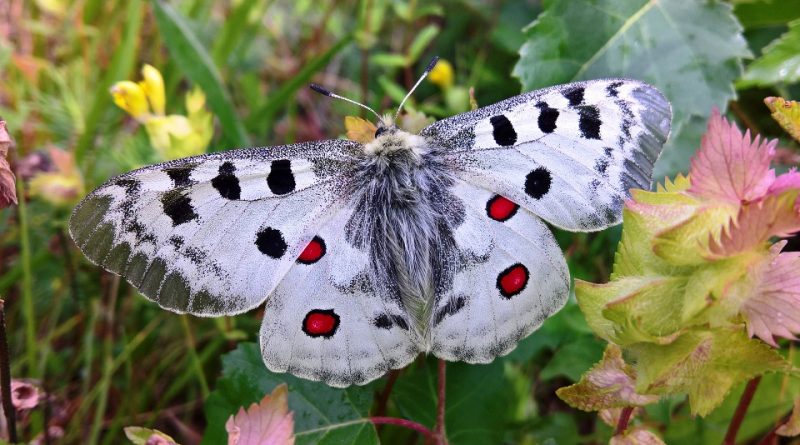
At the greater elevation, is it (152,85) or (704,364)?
(152,85)

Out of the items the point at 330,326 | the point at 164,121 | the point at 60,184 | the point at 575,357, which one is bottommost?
the point at 575,357

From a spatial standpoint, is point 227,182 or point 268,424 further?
point 227,182

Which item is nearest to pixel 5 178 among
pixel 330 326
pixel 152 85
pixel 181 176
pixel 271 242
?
pixel 181 176

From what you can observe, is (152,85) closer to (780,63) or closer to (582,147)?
(582,147)

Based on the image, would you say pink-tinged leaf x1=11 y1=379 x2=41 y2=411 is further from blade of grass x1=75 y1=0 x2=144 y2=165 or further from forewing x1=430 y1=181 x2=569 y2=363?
blade of grass x1=75 y1=0 x2=144 y2=165

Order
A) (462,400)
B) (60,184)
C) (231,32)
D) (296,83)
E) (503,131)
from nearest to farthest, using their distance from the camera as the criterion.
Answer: (503,131), (462,400), (60,184), (296,83), (231,32)

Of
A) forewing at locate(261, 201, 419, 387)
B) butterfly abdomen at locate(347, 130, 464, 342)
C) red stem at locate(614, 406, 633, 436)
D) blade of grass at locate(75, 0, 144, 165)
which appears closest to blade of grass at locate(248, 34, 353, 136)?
blade of grass at locate(75, 0, 144, 165)

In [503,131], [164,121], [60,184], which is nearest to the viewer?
[503,131]
